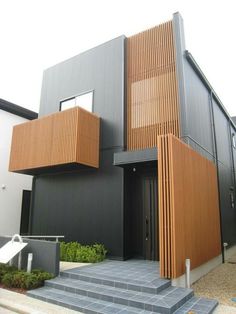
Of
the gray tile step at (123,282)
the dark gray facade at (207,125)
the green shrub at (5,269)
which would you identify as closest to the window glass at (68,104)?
the dark gray facade at (207,125)

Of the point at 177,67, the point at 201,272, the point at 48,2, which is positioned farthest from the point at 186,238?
the point at 48,2

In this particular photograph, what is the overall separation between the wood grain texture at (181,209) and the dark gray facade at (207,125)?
1407 millimetres

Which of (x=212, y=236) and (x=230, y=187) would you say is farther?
(x=230, y=187)

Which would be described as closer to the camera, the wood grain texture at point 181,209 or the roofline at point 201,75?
the wood grain texture at point 181,209

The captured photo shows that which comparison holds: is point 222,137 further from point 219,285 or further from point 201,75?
point 219,285

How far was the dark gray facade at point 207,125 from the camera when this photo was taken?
9.04 meters

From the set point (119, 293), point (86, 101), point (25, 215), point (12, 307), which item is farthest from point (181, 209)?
point (25, 215)

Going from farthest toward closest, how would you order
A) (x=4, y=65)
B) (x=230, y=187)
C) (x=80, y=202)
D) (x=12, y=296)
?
(x=230, y=187), (x=4, y=65), (x=80, y=202), (x=12, y=296)

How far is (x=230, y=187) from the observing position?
14.0 meters

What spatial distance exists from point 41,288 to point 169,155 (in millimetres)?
4426

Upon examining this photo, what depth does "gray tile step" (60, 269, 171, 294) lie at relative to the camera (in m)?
5.71

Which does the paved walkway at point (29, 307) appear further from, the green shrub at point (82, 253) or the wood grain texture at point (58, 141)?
the wood grain texture at point (58, 141)

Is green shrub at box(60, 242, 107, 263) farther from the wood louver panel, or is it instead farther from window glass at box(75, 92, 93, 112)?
window glass at box(75, 92, 93, 112)

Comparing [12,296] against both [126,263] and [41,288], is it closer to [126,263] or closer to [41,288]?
[41,288]
